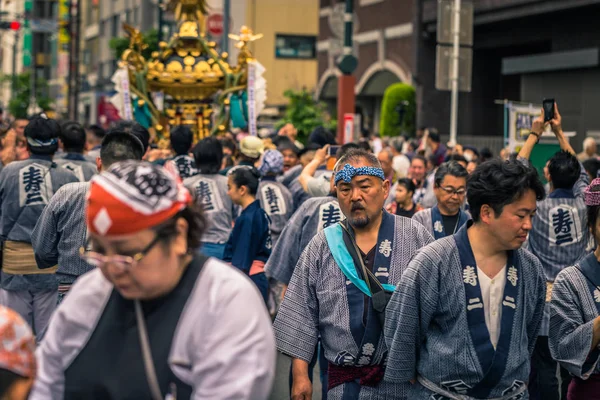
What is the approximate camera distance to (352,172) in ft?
16.9

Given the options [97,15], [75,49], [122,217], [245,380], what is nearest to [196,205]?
[122,217]

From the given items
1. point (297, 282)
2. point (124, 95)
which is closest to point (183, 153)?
point (124, 95)

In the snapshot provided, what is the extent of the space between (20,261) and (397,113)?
20996mm

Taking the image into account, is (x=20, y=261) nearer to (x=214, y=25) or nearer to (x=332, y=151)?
(x=332, y=151)

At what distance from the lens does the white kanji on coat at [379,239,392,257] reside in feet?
16.5

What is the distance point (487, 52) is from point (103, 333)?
27842 mm

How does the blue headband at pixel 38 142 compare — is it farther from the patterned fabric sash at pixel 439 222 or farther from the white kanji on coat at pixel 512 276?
the white kanji on coat at pixel 512 276

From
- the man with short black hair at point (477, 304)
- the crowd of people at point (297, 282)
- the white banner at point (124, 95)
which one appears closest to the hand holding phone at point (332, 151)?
the crowd of people at point (297, 282)

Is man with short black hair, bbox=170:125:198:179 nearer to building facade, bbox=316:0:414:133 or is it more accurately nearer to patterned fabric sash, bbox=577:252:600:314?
patterned fabric sash, bbox=577:252:600:314

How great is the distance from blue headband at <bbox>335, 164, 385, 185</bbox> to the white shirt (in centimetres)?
112

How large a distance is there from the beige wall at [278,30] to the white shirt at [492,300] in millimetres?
43633

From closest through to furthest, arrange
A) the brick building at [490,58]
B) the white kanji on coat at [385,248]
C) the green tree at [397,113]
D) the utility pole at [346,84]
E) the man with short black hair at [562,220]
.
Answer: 1. the white kanji on coat at [385,248]
2. the man with short black hair at [562,220]
3. the utility pole at [346,84]
4. the brick building at [490,58]
5. the green tree at [397,113]

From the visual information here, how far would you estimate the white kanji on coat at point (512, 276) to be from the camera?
13.9ft

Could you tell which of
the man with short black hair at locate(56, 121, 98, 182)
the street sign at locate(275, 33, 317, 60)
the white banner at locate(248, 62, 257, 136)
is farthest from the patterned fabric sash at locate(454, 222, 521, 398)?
the street sign at locate(275, 33, 317, 60)
